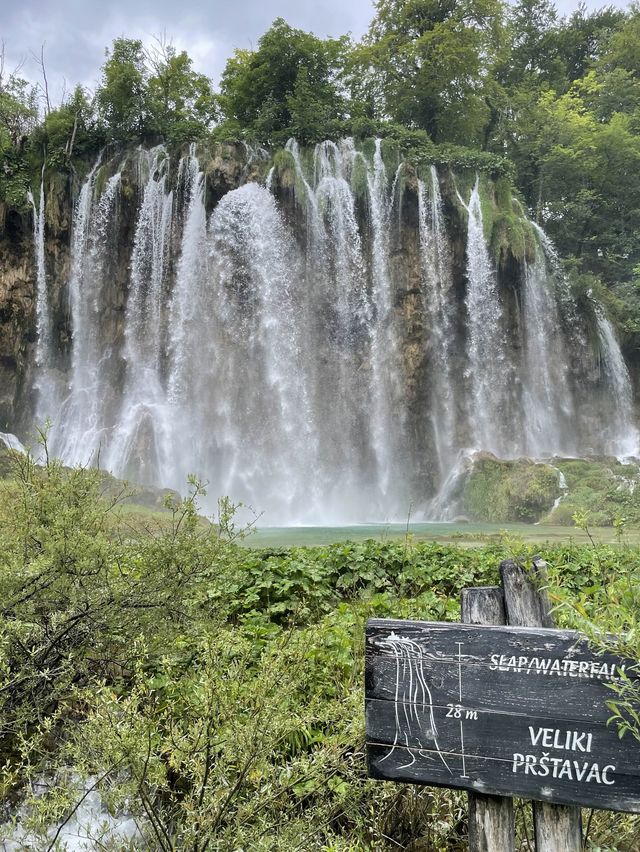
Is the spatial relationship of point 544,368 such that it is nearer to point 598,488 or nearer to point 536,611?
point 598,488

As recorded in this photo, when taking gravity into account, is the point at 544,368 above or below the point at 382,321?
below

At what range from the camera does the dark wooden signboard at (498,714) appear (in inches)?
57.2

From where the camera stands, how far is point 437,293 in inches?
789

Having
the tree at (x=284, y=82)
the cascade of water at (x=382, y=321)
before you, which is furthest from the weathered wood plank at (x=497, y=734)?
the tree at (x=284, y=82)

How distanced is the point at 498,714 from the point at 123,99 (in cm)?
2460

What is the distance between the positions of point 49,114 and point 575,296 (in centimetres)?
1929

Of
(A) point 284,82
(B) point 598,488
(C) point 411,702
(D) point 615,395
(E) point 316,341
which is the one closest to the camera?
(C) point 411,702

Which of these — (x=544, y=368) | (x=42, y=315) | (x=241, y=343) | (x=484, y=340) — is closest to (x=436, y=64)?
(x=484, y=340)

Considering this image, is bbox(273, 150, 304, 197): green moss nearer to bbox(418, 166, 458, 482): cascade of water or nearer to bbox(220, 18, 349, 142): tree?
bbox(220, 18, 349, 142): tree

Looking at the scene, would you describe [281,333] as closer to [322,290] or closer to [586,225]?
[322,290]

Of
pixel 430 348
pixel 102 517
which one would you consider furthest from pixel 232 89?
pixel 102 517

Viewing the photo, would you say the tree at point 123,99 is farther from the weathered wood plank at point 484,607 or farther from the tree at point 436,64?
the weathered wood plank at point 484,607

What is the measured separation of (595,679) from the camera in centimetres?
150

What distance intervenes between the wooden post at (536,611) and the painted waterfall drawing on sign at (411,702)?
28 cm
